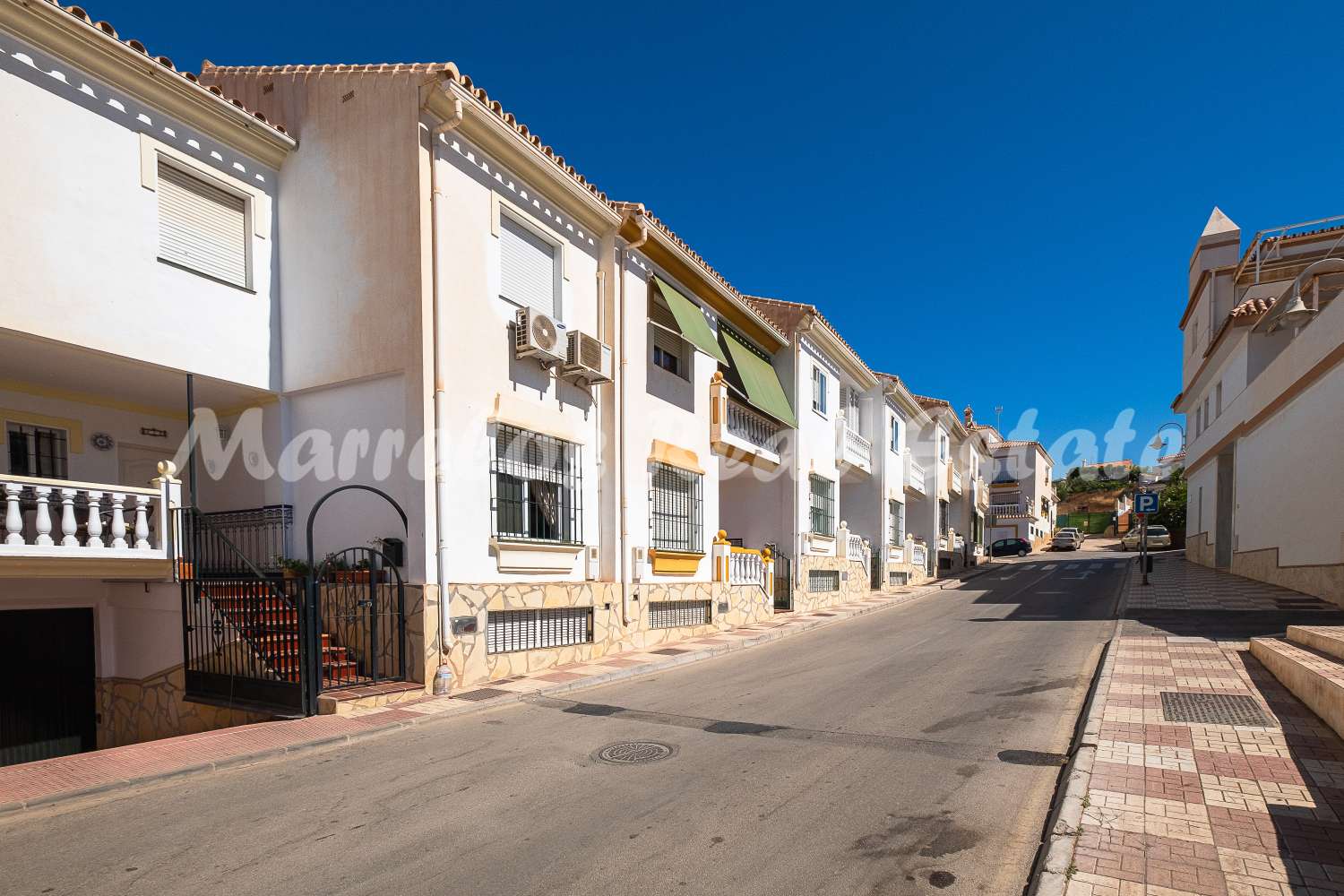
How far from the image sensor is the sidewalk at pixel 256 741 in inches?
233

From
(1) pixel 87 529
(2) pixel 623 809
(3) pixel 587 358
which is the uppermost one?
(3) pixel 587 358

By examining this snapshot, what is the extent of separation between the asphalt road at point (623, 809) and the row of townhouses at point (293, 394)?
8.16 feet

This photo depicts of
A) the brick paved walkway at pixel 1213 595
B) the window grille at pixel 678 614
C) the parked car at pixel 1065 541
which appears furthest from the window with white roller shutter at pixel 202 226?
the parked car at pixel 1065 541

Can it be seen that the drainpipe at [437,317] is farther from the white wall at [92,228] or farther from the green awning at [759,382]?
the green awning at [759,382]

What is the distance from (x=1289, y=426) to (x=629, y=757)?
19.8 metres

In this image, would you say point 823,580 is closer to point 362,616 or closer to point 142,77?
point 362,616

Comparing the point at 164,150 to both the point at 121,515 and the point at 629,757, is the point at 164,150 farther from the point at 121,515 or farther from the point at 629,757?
the point at 629,757

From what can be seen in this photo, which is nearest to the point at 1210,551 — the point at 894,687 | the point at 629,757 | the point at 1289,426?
the point at 1289,426

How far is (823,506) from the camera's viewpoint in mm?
21344

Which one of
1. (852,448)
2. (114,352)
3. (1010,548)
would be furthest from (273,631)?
(1010,548)

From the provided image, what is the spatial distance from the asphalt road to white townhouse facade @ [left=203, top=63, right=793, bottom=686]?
99.3 inches

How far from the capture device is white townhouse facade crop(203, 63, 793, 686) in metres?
9.56

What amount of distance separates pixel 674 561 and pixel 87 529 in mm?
9236

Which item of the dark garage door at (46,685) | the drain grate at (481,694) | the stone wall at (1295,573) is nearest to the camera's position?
the drain grate at (481,694)
